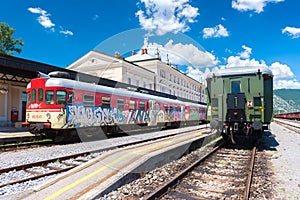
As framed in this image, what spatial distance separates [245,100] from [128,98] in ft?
23.5

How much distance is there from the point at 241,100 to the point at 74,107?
726 cm

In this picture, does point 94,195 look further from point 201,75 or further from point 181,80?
point 181,80

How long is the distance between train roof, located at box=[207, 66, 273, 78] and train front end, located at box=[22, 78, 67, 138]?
6.62m

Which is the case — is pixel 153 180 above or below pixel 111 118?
below

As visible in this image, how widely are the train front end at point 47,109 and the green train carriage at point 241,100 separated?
6.47m

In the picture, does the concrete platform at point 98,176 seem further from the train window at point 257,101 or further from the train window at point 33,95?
the train window at point 33,95

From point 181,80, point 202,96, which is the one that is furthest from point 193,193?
point 202,96

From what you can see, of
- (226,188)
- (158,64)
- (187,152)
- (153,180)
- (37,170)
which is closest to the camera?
(226,188)

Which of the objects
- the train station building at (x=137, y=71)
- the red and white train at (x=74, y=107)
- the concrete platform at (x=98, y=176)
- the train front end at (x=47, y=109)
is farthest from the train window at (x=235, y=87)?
the train station building at (x=137, y=71)

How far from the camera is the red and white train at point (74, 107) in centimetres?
998

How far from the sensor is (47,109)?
33.1 feet

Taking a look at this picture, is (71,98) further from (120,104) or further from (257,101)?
(257,101)

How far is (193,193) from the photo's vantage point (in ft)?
14.7

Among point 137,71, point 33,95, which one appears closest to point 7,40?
point 137,71
